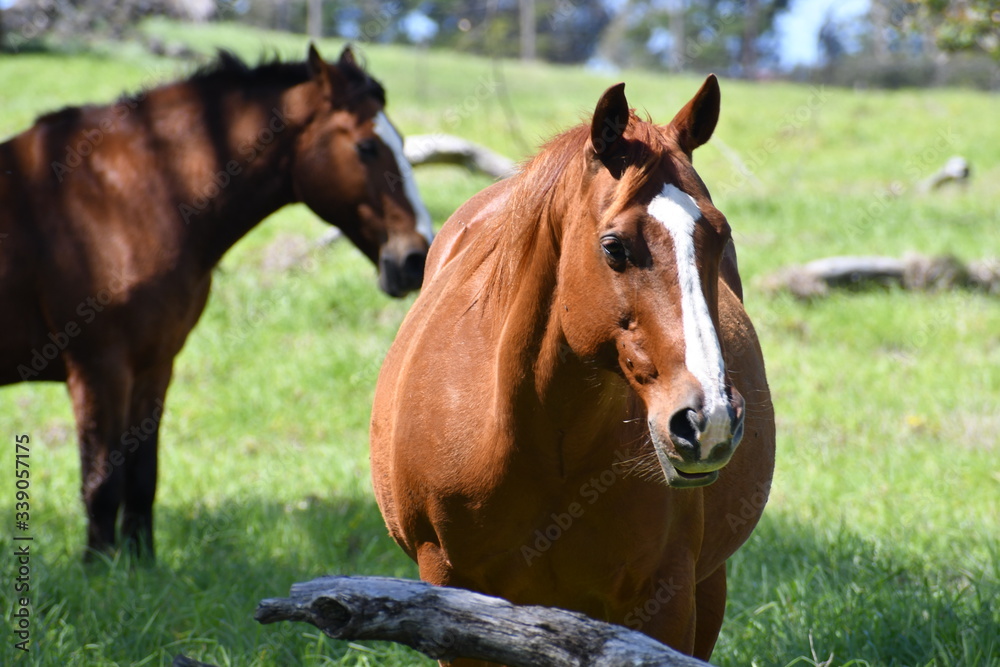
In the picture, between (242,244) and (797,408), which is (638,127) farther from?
(242,244)

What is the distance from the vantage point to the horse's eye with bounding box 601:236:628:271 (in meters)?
1.76

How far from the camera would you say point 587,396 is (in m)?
2.03

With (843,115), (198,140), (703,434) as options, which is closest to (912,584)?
(703,434)

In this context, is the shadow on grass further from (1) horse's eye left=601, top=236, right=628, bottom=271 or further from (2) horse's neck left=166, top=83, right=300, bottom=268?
(1) horse's eye left=601, top=236, right=628, bottom=271

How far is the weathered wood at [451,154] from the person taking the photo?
11.0 m

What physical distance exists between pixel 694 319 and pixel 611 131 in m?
0.44

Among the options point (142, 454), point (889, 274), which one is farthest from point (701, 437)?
point (889, 274)

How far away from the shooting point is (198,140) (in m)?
4.35

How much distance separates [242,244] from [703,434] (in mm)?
8683

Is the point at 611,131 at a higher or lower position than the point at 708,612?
higher

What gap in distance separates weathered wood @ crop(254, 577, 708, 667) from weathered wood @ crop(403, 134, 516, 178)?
9323 millimetres

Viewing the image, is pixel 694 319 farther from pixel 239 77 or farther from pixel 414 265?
pixel 239 77

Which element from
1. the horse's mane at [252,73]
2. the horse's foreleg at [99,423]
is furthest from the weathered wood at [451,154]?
the horse's foreleg at [99,423]

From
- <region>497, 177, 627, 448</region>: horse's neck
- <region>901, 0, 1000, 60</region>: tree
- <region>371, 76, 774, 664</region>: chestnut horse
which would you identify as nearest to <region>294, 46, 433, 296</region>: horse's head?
<region>371, 76, 774, 664</region>: chestnut horse
